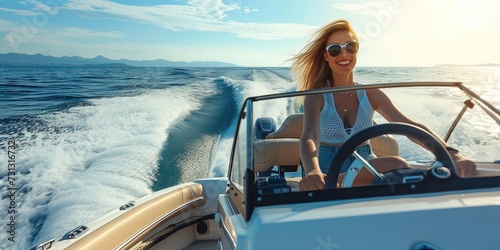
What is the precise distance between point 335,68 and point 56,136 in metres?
5.62

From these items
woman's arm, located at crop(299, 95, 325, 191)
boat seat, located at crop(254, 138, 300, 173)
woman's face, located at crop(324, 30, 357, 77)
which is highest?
woman's face, located at crop(324, 30, 357, 77)

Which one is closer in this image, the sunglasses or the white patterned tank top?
the white patterned tank top

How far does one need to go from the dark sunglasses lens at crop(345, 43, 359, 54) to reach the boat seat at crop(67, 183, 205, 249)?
5.00 ft

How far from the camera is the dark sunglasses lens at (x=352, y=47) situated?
1980mm

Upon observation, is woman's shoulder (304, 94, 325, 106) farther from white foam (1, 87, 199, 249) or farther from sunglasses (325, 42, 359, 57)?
white foam (1, 87, 199, 249)

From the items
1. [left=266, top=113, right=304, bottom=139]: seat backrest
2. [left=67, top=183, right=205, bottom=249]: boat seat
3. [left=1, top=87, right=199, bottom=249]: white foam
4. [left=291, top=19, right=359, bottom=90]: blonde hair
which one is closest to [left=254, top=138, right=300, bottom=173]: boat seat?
[left=266, top=113, right=304, bottom=139]: seat backrest

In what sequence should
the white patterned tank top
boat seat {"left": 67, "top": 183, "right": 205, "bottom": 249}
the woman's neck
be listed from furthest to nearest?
1. the woman's neck
2. boat seat {"left": 67, "top": 183, "right": 205, "bottom": 249}
3. the white patterned tank top

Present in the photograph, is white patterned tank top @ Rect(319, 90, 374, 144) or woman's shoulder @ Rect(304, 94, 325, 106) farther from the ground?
woman's shoulder @ Rect(304, 94, 325, 106)

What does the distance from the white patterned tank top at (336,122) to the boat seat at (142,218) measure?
1193 mm

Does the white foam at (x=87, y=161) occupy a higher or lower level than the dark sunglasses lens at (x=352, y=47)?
lower

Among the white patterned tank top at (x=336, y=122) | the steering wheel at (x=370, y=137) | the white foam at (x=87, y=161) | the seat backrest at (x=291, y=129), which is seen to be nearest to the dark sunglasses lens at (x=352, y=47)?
the white patterned tank top at (x=336, y=122)

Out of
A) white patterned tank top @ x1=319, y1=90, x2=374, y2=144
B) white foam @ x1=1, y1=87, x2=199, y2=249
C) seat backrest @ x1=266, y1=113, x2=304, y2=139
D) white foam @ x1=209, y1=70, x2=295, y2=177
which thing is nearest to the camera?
white patterned tank top @ x1=319, y1=90, x2=374, y2=144

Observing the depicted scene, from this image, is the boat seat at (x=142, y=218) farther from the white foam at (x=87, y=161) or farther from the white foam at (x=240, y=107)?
the white foam at (x=87, y=161)

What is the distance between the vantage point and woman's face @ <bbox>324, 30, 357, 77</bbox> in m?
2.02
